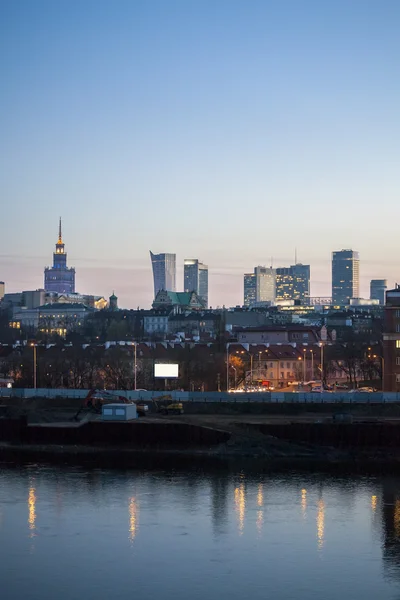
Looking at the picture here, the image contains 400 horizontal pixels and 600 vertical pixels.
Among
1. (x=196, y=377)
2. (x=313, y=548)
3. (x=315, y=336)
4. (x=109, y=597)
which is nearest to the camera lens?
(x=109, y=597)

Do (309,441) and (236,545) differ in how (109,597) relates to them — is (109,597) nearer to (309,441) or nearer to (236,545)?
(236,545)

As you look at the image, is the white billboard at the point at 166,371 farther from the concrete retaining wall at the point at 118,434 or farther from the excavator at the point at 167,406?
the concrete retaining wall at the point at 118,434

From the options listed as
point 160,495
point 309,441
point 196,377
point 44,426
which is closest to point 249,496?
point 160,495

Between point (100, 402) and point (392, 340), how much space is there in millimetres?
19856

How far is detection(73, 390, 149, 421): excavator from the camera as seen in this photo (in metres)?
67.0

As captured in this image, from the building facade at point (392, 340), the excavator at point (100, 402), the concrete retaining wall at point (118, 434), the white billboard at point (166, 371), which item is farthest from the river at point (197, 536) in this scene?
the white billboard at point (166, 371)

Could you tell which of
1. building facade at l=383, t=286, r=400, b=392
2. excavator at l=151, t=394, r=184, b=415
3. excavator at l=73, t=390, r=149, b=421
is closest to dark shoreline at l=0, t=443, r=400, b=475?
excavator at l=73, t=390, r=149, b=421

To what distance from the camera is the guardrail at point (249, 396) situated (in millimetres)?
68625

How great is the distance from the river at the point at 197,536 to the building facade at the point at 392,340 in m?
26.0

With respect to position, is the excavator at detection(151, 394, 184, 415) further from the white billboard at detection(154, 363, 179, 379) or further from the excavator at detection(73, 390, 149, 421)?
the white billboard at detection(154, 363, 179, 379)

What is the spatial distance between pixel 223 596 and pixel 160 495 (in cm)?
1409

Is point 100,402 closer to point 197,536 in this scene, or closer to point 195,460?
point 195,460

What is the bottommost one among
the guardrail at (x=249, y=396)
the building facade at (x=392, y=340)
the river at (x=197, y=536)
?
the river at (x=197, y=536)

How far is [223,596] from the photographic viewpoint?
30969 millimetres
